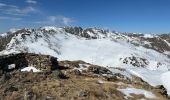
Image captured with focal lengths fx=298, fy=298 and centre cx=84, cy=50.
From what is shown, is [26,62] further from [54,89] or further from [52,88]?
[54,89]

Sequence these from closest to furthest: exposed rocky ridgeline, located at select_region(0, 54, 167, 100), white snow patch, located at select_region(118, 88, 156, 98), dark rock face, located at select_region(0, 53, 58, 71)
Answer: exposed rocky ridgeline, located at select_region(0, 54, 167, 100)
white snow patch, located at select_region(118, 88, 156, 98)
dark rock face, located at select_region(0, 53, 58, 71)

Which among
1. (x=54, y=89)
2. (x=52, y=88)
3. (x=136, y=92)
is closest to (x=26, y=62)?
(x=52, y=88)

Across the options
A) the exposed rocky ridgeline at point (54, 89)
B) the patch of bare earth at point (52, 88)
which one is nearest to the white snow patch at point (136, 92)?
the exposed rocky ridgeline at point (54, 89)

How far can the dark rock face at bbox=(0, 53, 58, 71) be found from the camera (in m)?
65.2

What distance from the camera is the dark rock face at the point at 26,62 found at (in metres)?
65.2

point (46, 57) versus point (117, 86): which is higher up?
point (46, 57)

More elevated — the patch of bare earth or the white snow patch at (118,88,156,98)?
the patch of bare earth

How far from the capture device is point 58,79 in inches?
2114

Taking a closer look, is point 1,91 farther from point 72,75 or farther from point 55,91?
point 72,75

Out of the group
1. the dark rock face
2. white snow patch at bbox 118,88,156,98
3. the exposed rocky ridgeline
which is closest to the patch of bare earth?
the exposed rocky ridgeline

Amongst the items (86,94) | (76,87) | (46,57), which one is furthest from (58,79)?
(46,57)

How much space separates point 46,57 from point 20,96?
26.0m

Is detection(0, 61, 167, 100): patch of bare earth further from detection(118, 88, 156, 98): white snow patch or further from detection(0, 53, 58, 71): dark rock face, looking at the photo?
detection(0, 53, 58, 71): dark rock face

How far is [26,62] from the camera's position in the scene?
68938 mm
